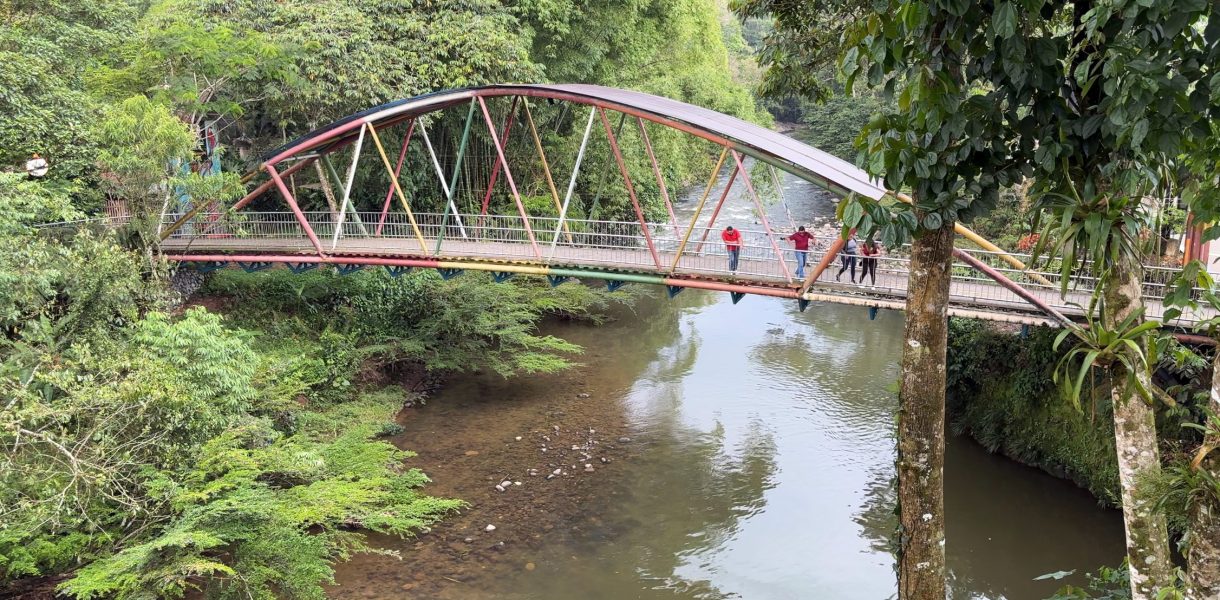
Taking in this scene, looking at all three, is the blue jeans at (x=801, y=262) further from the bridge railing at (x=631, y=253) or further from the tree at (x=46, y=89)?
the tree at (x=46, y=89)

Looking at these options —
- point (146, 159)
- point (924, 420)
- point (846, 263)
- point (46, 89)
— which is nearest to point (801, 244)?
point (846, 263)

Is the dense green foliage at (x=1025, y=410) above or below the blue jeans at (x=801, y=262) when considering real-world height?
below

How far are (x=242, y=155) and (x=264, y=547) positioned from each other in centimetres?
1612

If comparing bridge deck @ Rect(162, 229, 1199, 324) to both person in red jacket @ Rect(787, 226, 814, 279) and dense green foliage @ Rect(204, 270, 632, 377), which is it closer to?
person in red jacket @ Rect(787, 226, 814, 279)

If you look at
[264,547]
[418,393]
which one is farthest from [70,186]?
[264,547]

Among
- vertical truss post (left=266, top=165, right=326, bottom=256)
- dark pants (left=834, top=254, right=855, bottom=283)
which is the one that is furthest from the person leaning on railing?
vertical truss post (left=266, top=165, right=326, bottom=256)

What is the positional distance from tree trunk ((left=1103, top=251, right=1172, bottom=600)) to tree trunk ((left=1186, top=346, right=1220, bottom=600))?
0.34 meters

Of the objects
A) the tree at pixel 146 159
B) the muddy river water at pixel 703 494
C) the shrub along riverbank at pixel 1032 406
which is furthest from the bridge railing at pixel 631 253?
the muddy river water at pixel 703 494

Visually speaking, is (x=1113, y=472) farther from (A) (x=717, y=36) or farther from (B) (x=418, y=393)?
(A) (x=717, y=36)

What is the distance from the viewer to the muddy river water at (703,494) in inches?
454

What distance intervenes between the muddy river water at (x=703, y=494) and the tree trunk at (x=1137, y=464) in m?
6.22

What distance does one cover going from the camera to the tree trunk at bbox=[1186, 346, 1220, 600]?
4.72 meters

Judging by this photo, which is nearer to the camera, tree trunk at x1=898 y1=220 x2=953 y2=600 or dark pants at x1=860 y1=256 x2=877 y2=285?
tree trunk at x1=898 y1=220 x2=953 y2=600

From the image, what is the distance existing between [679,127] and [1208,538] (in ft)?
32.3
